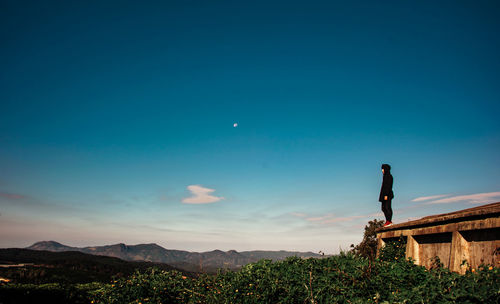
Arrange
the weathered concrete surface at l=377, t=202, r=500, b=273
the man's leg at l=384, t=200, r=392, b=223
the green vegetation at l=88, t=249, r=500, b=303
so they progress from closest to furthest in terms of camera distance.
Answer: the green vegetation at l=88, t=249, r=500, b=303 < the weathered concrete surface at l=377, t=202, r=500, b=273 < the man's leg at l=384, t=200, r=392, b=223

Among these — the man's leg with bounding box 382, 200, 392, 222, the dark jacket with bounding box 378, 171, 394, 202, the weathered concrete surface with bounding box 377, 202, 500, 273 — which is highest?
the dark jacket with bounding box 378, 171, 394, 202

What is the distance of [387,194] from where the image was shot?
9.29 meters

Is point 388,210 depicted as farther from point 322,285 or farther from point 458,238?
point 322,285

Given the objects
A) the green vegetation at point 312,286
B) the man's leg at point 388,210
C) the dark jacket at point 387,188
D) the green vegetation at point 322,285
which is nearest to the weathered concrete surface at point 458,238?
the green vegetation at point 312,286

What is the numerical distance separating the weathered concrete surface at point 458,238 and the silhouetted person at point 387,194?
1557 mm

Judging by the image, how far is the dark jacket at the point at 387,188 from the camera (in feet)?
30.5

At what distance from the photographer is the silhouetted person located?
9.25 metres

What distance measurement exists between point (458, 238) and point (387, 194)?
12.1ft

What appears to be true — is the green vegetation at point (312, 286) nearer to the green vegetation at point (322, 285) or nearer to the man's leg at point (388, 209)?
the green vegetation at point (322, 285)

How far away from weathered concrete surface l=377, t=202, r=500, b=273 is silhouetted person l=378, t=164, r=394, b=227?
1.56 meters

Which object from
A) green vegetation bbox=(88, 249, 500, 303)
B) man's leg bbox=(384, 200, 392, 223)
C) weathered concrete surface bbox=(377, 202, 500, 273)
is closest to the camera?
green vegetation bbox=(88, 249, 500, 303)

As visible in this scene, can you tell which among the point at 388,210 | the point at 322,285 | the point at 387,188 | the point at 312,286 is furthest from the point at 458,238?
the point at 387,188

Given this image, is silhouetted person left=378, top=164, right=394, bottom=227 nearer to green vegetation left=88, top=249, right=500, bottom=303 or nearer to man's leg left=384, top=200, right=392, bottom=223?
man's leg left=384, top=200, right=392, bottom=223

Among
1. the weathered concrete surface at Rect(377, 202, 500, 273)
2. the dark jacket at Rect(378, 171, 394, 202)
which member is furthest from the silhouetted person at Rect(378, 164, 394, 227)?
the weathered concrete surface at Rect(377, 202, 500, 273)
